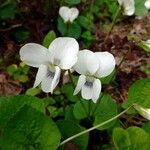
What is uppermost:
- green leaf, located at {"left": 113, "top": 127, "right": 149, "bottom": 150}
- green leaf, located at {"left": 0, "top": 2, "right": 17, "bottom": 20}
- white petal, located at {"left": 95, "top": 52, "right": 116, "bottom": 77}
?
white petal, located at {"left": 95, "top": 52, "right": 116, "bottom": 77}

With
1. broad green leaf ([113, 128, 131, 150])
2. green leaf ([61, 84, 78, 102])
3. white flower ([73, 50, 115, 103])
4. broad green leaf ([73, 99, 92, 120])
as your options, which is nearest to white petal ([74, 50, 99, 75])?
white flower ([73, 50, 115, 103])

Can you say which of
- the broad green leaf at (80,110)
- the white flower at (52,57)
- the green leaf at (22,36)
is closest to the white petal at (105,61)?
the white flower at (52,57)

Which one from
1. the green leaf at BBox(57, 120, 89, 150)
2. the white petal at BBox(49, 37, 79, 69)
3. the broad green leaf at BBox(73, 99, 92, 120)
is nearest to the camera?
the white petal at BBox(49, 37, 79, 69)

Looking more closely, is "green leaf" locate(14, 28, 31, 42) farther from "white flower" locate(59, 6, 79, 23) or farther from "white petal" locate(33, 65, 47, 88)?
"white petal" locate(33, 65, 47, 88)

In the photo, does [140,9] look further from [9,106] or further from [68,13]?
[9,106]

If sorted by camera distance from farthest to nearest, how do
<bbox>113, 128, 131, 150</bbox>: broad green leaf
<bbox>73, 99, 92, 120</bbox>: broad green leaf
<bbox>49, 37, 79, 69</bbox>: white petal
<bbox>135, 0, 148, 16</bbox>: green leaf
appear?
1. <bbox>135, 0, 148, 16</bbox>: green leaf
2. <bbox>73, 99, 92, 120</bbox>: broad green leaf
3. <bbox>113, 128, 131, 150</bbox>: broad green leaf
4. <bbox>49, 37, 79, 69</bbox>: white petal

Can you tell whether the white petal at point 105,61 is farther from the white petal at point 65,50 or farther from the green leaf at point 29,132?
Answer: the green leaf at point 29,132
